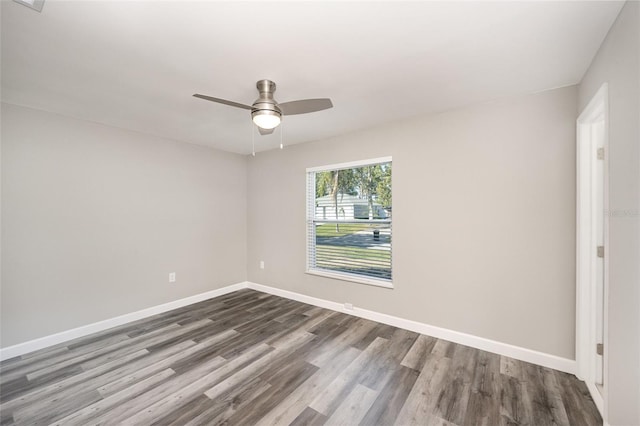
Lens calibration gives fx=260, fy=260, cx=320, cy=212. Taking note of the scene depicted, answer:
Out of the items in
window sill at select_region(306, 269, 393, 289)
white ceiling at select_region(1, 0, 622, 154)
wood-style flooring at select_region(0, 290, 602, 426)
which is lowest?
wood-style flooring at select_region(0, 290, 602, 426)

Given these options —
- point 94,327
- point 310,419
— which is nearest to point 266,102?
point 310,419

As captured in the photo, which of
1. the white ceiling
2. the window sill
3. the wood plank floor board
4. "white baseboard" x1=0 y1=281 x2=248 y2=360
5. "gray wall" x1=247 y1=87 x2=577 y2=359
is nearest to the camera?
the white ceiling

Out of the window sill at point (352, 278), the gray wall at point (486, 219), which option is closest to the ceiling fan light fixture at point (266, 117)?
the gray wall at point (486, 219)

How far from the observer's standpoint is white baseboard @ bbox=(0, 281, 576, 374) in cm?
229

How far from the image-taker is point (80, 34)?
1541 millimetres

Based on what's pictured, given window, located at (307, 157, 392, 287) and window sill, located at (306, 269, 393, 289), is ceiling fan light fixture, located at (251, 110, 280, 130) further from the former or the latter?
window sill, located at (306, 269, 393, 289)

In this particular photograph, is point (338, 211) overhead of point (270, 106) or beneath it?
beneath

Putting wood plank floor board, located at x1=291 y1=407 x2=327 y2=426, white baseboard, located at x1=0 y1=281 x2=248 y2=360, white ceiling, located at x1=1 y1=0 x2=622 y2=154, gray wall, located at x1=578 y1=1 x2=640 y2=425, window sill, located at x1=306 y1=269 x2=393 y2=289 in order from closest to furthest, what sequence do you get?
gray wall, located at x1=578 y1=1 x2=640 y2=425 < white ceiling, located at x1=1 y1=0 x2=622 y2=154 < wood plank floor board, located at x1=291 y1=407 x2=327 y2=426 < white baseboard, located at x1=0 y1=281 x2=248 y2=360 < window sill, located at x1=306 y1=269 x2=393 y2=289

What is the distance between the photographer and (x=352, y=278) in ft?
11.4

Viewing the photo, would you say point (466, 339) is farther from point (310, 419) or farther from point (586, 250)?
point (310, 419)

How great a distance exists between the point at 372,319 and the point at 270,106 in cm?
271

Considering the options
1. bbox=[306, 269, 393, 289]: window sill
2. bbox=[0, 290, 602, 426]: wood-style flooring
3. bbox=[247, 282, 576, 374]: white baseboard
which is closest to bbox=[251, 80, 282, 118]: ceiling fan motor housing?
bbox=[0, 290, 602, 426]: wood-style flooring

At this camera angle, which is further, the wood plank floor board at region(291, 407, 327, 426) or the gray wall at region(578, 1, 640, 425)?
the wood plank floor board at region(291, 407, 327, 426)

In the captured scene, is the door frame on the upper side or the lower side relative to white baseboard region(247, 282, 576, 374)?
upper
